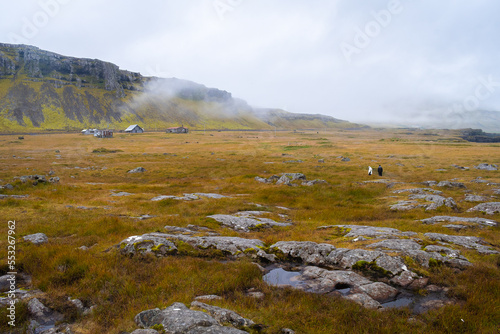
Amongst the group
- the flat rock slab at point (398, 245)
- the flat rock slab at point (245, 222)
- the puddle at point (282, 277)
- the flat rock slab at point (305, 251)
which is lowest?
the flat rock slab at point (245, 222)

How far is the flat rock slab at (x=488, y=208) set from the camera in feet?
60.9

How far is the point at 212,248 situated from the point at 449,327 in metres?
8.61

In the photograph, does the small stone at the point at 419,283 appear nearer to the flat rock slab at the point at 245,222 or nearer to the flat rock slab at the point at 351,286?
the flat rock slab at the point at 351,286

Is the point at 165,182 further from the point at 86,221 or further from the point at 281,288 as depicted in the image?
the point at 281,288

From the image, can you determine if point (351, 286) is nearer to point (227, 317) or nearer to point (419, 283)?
point (419, 283)

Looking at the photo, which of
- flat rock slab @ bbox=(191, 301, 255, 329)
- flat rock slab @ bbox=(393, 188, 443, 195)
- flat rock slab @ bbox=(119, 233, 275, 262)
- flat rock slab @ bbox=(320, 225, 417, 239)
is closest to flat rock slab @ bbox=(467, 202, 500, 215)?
flat rock slab @ bbox=(393, 188, 443, 195)

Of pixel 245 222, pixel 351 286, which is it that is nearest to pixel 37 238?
pixel 245 222

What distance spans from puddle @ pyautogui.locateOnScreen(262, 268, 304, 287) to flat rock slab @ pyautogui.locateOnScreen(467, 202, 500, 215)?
18.0m

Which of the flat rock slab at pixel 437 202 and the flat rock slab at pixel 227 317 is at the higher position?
the flat rock slab at pixel 227 317

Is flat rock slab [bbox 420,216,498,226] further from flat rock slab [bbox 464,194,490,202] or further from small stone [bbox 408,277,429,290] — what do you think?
small stone [bbox 408,277,429,290]

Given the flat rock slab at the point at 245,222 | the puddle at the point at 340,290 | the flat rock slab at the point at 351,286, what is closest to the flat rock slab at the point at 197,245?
the puddle at the point at 340,290

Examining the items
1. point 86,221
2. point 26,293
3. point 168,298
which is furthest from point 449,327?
point 86,221

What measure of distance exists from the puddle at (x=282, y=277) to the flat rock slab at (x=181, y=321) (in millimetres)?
3479

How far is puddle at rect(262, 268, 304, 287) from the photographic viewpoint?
9.26m
